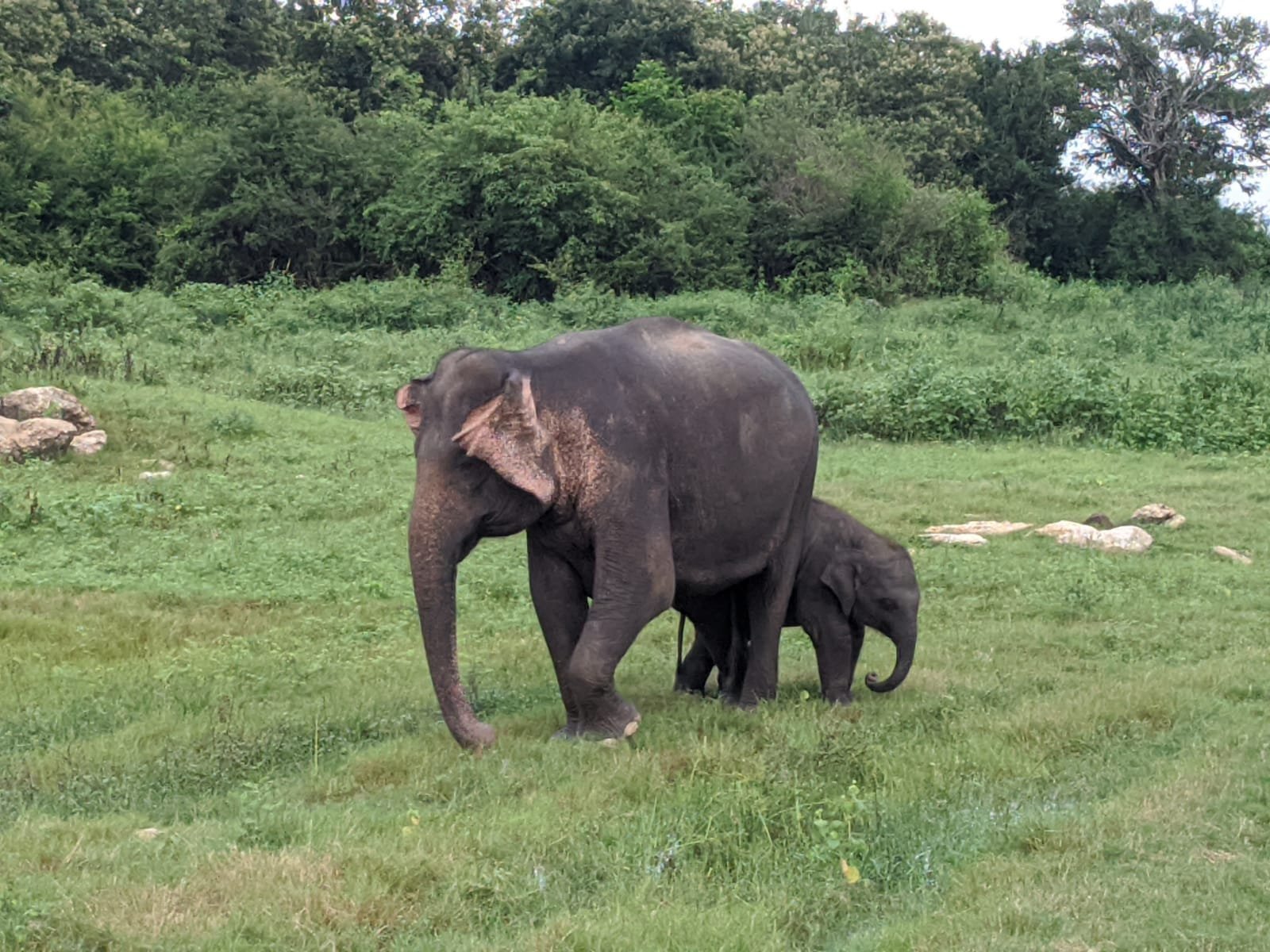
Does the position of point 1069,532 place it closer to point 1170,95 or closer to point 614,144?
point 614,144

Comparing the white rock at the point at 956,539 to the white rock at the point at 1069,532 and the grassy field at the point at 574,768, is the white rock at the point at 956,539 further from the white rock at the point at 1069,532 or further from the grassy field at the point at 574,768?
the white rock at the point at 1069,532

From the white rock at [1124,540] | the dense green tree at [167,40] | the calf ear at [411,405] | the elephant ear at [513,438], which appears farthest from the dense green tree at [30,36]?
the elephant ear at [513,438]

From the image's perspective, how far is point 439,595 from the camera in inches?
268

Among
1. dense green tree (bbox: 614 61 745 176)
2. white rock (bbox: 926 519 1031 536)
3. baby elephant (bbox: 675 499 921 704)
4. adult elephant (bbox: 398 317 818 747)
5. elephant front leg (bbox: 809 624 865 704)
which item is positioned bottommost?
white rock (bbox: 926 519 1031 536)

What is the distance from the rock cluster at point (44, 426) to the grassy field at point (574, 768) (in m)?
2.25

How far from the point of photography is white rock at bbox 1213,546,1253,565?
12.9 meters

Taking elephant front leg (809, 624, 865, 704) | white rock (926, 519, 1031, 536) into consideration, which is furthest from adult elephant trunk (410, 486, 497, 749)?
white rock (926, 519, 1031, 536)

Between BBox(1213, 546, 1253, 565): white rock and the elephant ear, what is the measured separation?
8.30m

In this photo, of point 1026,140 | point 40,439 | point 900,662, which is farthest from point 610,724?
point 1026,140

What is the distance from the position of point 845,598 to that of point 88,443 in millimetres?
10507

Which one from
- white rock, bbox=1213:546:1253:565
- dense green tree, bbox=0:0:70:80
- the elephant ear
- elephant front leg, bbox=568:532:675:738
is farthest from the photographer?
dense green tree, bbox=0:0:70:80

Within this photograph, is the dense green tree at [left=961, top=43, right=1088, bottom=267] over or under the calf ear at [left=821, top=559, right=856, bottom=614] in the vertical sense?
over

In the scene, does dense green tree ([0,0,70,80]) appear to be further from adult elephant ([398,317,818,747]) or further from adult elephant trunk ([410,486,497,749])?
adult elephant trunk ([410,486,497,749])

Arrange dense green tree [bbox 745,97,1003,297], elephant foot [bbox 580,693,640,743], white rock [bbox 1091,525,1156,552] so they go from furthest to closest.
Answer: dense green tree [bbox 745,97,1003,297] < white rock [bbox 1091,525,1156,552] < elephant foot [bbox 580,693,640,743]
